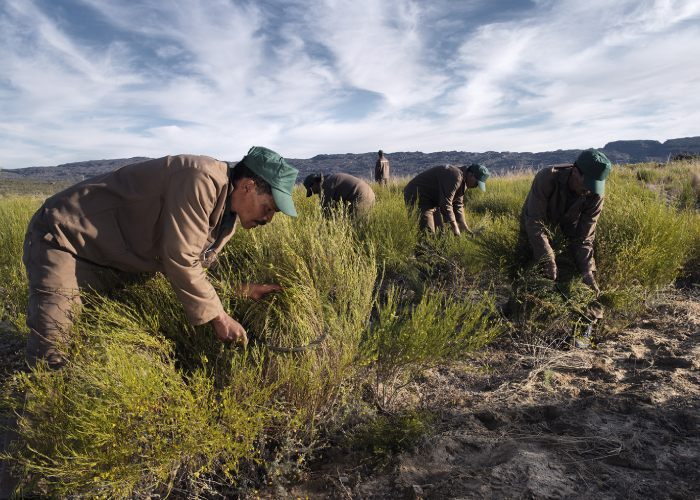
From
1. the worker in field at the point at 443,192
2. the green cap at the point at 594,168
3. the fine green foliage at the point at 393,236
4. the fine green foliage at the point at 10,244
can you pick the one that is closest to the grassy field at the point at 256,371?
the green cap at the point at 594,168

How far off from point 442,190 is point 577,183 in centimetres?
234

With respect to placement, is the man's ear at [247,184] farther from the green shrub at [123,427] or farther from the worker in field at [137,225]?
the green shrub at [123,427]

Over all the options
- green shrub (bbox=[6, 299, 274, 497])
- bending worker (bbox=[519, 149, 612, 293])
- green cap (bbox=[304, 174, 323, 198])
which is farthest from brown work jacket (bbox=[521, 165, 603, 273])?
green cap (bbox=[304, 174, 323, 198])

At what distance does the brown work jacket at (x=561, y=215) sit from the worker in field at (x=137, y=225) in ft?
8.22

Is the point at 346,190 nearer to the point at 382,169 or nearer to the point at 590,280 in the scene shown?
the point at 590,280

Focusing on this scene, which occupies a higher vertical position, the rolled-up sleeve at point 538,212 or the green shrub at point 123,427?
the rolled-up sleeve at point 538,212

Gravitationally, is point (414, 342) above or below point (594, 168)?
below

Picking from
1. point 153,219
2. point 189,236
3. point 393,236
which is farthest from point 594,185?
point 153,219

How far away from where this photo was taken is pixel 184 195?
6.46ft

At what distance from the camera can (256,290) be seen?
2506mm

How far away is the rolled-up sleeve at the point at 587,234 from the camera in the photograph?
372 centimetres

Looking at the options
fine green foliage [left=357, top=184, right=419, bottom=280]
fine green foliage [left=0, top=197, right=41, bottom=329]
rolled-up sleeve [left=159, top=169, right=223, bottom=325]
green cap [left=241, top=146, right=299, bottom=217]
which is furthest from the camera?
fine green foliage [left=357, top=184, right=419, bottom=280]

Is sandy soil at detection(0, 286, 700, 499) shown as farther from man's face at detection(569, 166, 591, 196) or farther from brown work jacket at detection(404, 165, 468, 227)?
brown work jacket at detection(404, 165, 468, 227)

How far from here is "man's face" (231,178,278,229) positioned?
7.16 feet
